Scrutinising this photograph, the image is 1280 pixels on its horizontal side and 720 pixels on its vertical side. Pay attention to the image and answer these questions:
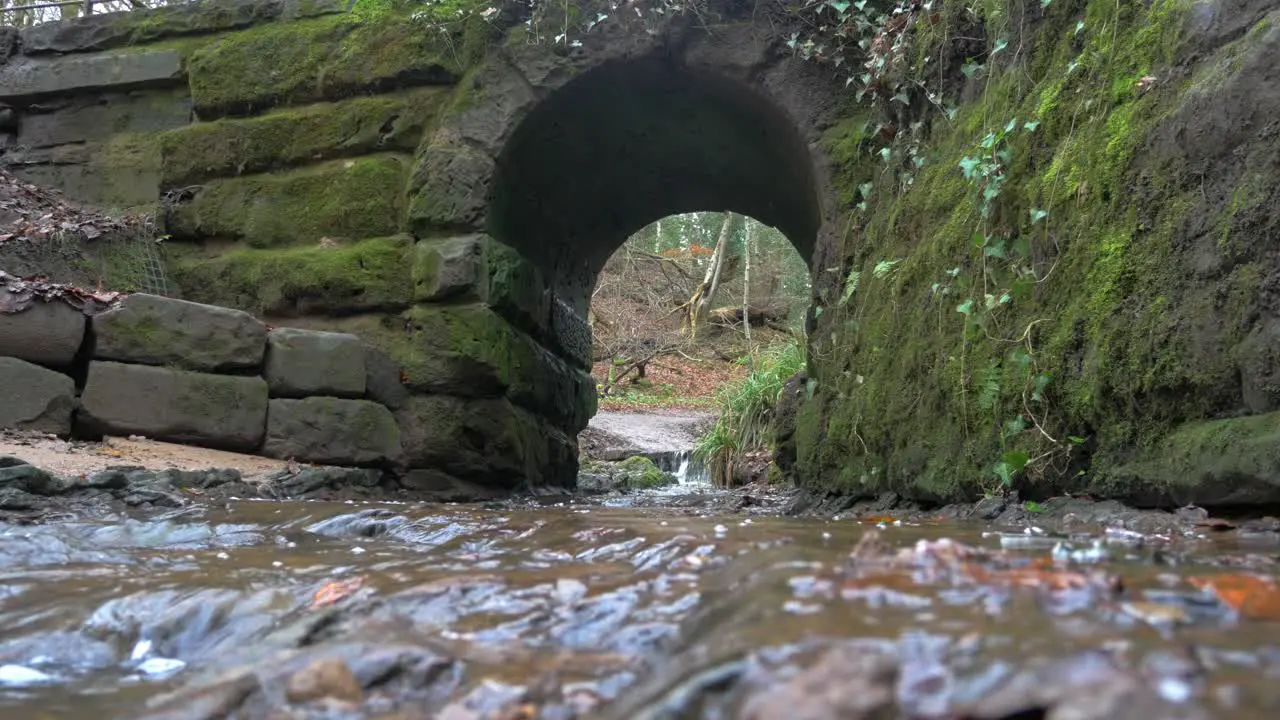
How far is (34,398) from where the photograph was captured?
163 inches

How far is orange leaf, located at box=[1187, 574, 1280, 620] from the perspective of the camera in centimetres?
116

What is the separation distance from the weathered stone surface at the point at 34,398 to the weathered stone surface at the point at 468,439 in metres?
1.59

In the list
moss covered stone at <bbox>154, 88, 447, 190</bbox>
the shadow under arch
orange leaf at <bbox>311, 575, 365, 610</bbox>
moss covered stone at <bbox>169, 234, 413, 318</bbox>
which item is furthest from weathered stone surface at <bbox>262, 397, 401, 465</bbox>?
orange leaf at <bbox>311, 575, 365, 610</bbox>

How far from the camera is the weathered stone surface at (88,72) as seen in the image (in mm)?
5906

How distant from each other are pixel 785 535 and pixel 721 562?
1.77 feet

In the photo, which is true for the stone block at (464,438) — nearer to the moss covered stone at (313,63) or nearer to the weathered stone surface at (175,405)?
the weathered stone surface at (175,405)

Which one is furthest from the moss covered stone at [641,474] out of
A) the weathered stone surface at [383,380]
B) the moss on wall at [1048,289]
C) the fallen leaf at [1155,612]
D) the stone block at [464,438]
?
the fallen leaf at [1155,612]

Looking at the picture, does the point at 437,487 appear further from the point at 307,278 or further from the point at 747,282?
the point at 747,282

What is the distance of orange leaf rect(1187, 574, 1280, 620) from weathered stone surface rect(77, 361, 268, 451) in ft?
14.5

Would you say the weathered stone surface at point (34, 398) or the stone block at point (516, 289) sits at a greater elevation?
the stone block at point (516, 289)

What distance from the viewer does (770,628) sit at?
1.18 m

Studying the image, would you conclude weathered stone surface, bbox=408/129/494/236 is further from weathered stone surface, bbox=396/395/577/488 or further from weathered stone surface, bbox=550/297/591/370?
weathered stone surface, bbox=550/297/591/370

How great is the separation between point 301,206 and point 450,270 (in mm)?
1187

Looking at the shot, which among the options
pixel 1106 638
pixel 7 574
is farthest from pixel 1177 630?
pixel 7 574
